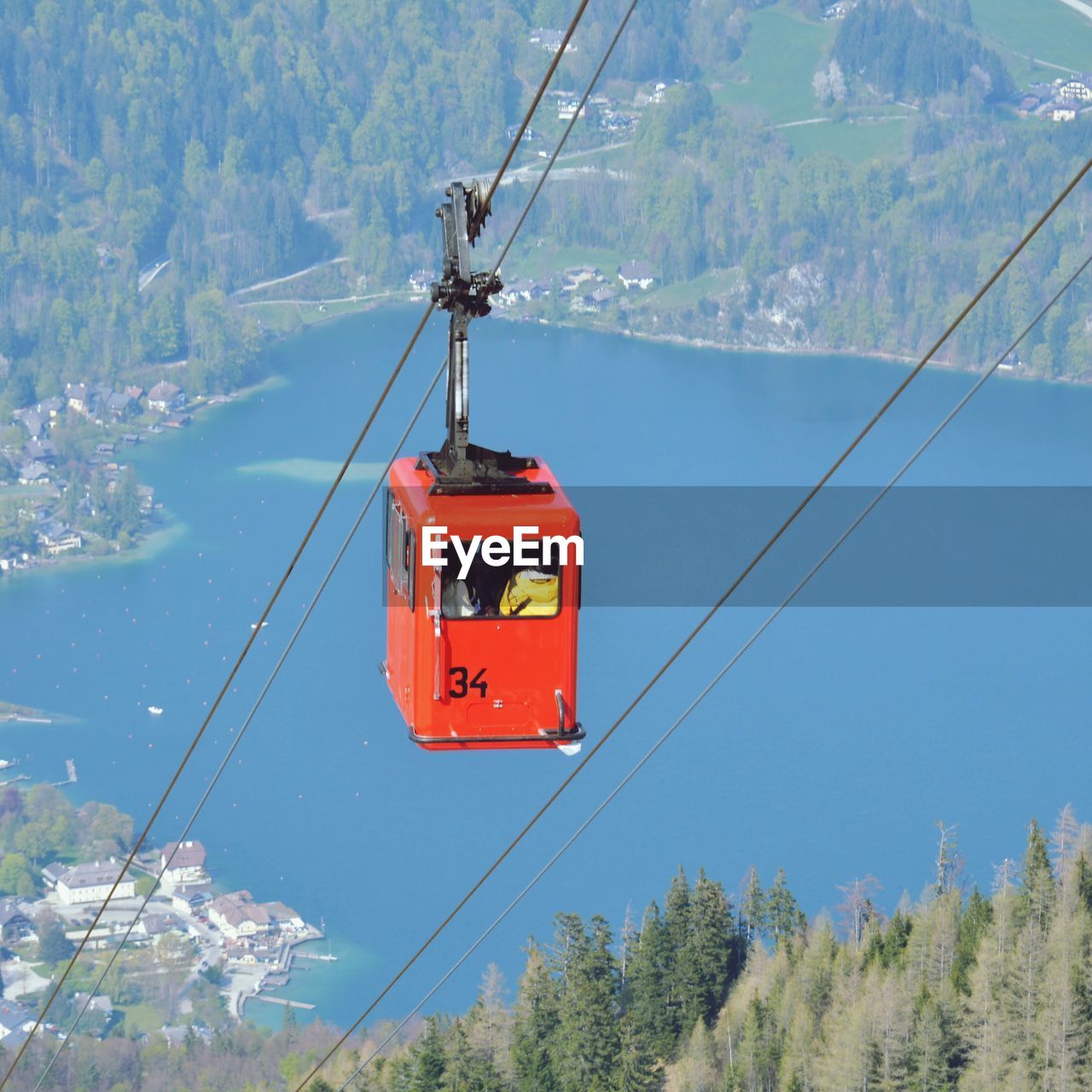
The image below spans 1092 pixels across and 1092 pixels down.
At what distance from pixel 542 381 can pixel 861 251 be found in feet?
81.6

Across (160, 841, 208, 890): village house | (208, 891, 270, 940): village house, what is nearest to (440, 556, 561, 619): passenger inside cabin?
(208, 891, 270, 940): village house

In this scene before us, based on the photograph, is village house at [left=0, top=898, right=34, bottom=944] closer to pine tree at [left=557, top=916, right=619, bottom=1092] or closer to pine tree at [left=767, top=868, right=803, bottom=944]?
pine tree at [left=767, top=868, right=803, bottom=944]

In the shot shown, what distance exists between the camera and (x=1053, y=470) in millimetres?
95062

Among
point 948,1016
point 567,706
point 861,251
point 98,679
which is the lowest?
point 567,706

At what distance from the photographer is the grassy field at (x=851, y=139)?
416 feet

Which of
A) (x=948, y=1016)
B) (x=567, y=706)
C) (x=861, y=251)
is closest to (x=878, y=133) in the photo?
(x=861, y=251)

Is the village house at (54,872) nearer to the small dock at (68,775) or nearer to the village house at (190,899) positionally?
the village house at (190,899)

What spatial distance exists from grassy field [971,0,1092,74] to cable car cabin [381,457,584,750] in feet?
423

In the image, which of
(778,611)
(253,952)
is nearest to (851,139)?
(253,952)

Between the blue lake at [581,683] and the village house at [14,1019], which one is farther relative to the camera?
the blue lake at [581,683]

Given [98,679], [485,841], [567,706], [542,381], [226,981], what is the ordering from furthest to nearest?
[542,381], [98,679], [485,841], [226,981], [567,706]

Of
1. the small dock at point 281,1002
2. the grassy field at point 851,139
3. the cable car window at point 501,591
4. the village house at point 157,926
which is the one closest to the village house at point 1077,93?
the grassy field at point 851,139

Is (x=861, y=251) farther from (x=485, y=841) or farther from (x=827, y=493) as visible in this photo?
(x=485, y=841)

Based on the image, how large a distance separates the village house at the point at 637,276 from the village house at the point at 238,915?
5706 centimetres
